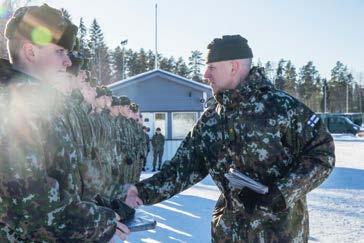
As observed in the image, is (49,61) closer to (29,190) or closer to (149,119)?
(29,190)

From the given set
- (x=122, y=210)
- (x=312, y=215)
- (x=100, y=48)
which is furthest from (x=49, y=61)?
(x=100, y=48)

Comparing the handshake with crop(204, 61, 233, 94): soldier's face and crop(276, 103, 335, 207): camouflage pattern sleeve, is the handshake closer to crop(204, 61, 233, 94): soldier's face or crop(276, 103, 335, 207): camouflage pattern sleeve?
crop(276, 103, 335, 207): camouflage pattern sleeve

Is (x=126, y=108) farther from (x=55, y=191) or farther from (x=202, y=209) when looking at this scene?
(x=55, y=191)

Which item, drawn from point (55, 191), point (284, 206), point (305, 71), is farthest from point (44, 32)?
point (305, 71)

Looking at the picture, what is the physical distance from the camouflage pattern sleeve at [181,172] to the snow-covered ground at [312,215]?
3614 mm

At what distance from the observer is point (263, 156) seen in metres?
3.20

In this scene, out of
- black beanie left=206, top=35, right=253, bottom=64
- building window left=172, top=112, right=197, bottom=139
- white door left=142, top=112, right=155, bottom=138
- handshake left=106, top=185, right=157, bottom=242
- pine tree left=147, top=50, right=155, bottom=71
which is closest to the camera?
handshake left=106, top=185, right=157, bottom=242

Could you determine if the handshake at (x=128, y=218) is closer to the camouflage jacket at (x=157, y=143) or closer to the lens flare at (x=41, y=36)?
the lens flare at (x=41, y=36)

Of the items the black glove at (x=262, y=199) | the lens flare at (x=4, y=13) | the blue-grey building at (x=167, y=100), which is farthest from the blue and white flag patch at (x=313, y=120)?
the blue-grey building at (x=167, y=100)

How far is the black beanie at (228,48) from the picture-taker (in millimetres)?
3395

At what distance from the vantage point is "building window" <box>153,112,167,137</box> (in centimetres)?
2588

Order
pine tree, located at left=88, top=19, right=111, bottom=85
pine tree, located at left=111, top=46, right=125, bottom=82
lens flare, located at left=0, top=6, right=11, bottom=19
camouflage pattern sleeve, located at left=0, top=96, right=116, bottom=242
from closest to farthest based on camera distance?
camouflage pattern sleeve, located at left=0, top=96, right=116, bottom=242
lens flare, located at left=0, top=6, right=11, bottom=19
pine tree, located at left=88, top=19, right=111, bottom=85
pine tree, located at left=111, top=46, right=125, bottom=82

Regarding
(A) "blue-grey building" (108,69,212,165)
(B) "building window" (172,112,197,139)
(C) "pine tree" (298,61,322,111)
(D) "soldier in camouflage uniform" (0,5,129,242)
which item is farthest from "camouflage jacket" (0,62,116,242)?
(C) "pine tree" (298,61,322,111)

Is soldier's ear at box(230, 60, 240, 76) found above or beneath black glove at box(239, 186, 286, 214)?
above
